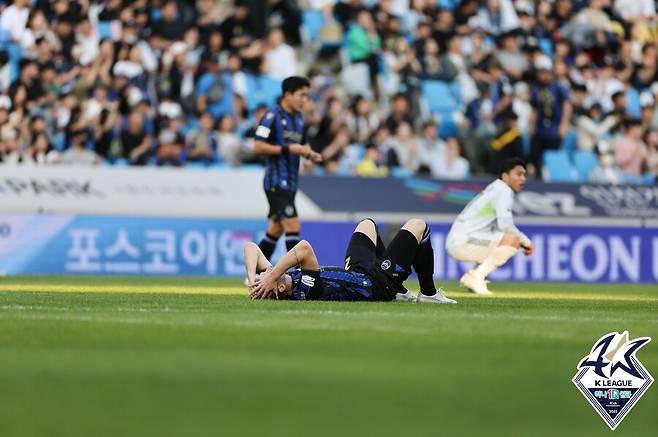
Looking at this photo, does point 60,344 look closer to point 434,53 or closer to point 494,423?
point 494,423

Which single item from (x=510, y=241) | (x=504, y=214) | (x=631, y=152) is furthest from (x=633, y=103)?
(x=504, y=214)

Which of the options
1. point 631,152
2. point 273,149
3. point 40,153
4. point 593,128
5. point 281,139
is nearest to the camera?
point 273,149

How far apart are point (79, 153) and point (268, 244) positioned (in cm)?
543

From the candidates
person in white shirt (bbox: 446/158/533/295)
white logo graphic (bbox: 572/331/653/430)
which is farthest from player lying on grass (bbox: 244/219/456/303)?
white logo graphic (bbox: 572/331/653/430)

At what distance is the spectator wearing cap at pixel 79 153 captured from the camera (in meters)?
22.3

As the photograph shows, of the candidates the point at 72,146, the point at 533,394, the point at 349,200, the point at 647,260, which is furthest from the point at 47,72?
the point at 533,394

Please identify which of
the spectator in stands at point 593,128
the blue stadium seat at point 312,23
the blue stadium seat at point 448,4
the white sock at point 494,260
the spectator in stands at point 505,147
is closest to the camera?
the white sock at point 494,260

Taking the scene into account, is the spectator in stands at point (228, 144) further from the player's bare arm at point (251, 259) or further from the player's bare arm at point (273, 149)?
the player's bare arm at point (251, 259)

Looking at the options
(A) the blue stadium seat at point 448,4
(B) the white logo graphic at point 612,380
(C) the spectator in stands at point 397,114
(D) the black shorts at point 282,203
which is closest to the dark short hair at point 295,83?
(D) the black shorts at point 282,203

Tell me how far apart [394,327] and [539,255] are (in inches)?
542

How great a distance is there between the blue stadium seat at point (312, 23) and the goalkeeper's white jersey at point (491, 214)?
9.62 metres

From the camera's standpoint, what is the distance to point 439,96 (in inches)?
1035

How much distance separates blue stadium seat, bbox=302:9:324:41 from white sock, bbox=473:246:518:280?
10172mm

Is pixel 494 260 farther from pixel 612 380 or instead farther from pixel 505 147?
pixel 612 380
